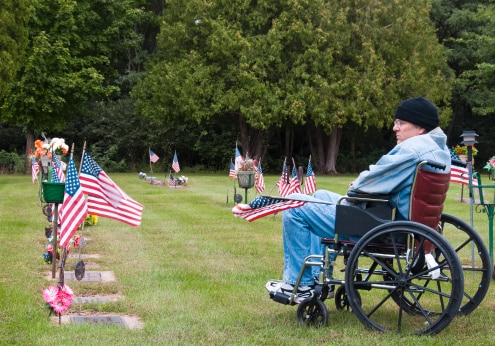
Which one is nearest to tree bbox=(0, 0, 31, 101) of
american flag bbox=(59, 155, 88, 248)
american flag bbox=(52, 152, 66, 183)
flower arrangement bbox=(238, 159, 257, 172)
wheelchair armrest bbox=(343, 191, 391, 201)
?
flower arrangement bbox=(238, 159, 257, 172)

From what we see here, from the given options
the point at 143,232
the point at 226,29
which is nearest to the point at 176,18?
the point at 226,29

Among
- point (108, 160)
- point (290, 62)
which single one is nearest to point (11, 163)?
point (108, 160)

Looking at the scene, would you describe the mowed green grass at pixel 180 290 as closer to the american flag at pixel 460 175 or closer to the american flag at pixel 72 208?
the american flag at pixel 72 208

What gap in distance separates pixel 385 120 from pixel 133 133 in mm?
12203

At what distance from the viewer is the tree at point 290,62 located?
33.9 metres

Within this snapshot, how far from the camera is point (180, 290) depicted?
723 centimetres

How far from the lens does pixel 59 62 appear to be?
33.2 metres

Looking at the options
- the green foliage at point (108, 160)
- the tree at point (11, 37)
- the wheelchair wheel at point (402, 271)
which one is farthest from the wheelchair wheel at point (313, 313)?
the green foliage at point (108, 160)

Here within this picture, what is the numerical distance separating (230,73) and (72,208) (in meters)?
27.8

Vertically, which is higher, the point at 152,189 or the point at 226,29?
the point at 226,29

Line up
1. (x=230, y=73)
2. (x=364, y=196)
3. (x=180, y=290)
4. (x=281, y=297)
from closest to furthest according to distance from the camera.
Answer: (x=364, y=196) < (x=281, y=297) < (x=180, y=290) < (x=230, y=73)

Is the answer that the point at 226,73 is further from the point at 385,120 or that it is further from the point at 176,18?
the point at 385,120

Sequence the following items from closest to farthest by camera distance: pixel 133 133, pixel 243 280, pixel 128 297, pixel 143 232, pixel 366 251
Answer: pixel 366 251 → pixel 128 297 → pixel 243 280 → pixel 143 232 → pixel 133 133

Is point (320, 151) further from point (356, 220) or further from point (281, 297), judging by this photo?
point (356, 220)
